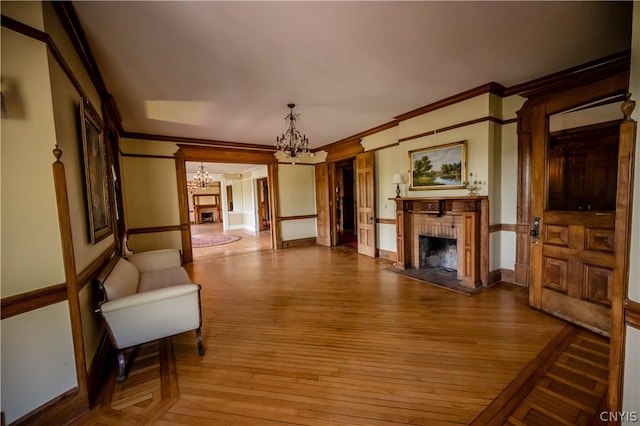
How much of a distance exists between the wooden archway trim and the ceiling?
177 centimetres

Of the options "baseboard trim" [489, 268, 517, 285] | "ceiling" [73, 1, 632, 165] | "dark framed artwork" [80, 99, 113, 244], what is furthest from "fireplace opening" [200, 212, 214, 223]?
"baseboard trim" [489, 268, 517, 285]

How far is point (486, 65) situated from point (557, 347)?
114 inches

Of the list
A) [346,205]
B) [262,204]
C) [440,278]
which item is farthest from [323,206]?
[262,204]

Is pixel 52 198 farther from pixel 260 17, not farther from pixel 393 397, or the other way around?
pixel 393 397

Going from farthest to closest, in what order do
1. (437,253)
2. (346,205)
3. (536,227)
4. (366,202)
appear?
(346,205) → (366,202) → (437,253) → (536,227)

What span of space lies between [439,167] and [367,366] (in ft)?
10.4

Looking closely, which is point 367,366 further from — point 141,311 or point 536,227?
point 536,227

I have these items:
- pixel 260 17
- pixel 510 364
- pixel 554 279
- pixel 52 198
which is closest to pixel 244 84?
pixel 260 17

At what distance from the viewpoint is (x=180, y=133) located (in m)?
5.25

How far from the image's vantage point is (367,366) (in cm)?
204

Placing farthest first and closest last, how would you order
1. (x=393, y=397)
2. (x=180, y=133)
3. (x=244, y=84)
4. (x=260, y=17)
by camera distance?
(x=180, y=133), (x=244, y=84), (x=260, y=17), (x=393, y=397)

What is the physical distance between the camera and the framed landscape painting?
3762mm

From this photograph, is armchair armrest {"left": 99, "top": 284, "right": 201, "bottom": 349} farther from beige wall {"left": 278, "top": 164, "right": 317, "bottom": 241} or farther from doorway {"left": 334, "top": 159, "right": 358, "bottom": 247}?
doorway {"left": 334, "top": 159, "right": 358, "bottom": 247}

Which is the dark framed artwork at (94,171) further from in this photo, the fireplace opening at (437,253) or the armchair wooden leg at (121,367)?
the fireplace opening at (437,253)
